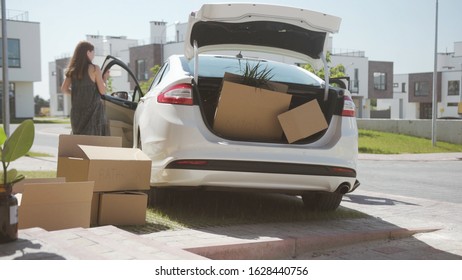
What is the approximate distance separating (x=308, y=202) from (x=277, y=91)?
4.21 ft

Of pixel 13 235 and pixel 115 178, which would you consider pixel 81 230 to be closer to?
pixel 13 235

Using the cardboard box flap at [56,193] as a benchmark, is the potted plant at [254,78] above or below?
above

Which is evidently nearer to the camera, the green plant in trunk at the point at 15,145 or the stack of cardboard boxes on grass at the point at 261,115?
the green plant in trunk at the point at 15,145

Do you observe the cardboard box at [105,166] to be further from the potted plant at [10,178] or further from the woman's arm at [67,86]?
the woman's arm at [67,86]

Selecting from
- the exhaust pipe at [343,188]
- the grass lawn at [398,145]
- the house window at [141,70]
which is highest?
the house window at [141,70]

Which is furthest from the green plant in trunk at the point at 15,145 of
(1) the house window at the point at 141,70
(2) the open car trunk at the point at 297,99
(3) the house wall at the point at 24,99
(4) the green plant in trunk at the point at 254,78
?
(1) the house window at the point at 141,70

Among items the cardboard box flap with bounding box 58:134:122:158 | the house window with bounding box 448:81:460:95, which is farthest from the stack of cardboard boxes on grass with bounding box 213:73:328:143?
the house window with bounding box 448:81:460:95

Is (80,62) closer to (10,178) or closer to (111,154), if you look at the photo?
(111,154)

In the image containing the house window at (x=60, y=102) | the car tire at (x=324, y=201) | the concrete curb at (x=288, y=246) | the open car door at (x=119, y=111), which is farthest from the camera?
the house window at (x=60, y=102)

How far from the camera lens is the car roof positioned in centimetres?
488

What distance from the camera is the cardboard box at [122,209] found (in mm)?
4641

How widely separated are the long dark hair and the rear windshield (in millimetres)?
1615

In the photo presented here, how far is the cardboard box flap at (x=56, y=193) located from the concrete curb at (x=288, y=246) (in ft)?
3.00

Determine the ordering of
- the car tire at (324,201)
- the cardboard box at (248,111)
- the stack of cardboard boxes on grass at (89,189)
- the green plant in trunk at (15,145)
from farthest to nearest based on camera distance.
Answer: the car tire at (324,201) < the cardboard box at (248,111) < the stack of cardboard boxes on grass at (89,189) < the green plant in trunk at (15,145)
